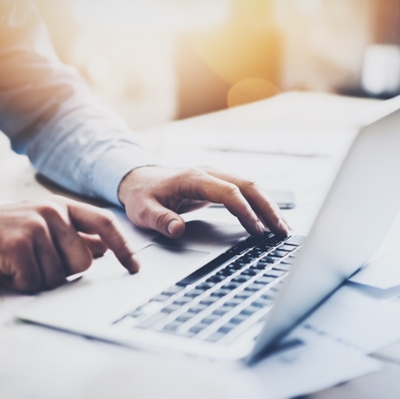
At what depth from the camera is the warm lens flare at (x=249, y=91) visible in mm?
2361

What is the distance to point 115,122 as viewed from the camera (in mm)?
1065

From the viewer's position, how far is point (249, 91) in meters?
2.44

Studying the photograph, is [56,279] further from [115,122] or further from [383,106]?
[115,122]

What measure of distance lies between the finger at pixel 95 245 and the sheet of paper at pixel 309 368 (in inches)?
11.6

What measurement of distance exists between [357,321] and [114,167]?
0.57m

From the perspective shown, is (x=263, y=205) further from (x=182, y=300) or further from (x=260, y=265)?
(x=182, y=300)

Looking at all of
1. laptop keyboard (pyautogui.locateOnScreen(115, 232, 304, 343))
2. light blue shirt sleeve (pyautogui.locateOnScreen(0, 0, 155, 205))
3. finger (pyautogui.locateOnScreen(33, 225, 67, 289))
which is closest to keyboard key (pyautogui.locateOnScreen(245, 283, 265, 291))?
laptop keyboard (pyautogui.locateOnScreen(115, 232, 304, 343))

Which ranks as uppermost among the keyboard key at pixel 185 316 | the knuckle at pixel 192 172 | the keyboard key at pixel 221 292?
the knuckle at pixel 192 172

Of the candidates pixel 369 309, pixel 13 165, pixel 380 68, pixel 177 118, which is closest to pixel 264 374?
pixel 369 309

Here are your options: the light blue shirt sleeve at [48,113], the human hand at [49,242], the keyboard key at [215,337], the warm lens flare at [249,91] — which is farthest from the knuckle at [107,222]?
the warm lens flare at [249,91]

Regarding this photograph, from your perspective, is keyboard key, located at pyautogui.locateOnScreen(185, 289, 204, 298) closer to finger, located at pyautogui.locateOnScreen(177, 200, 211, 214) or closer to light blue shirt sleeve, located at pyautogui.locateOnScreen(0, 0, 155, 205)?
finger, located at pyautogui.locateOnScreen(177, 200, 211, 214)

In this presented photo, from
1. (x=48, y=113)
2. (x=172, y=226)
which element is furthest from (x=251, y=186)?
(x=48, y=113)

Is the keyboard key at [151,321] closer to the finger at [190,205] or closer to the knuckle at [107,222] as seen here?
the knuckle at [107,222]

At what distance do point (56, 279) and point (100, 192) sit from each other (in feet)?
1.29
